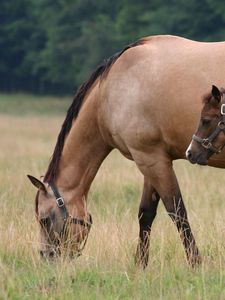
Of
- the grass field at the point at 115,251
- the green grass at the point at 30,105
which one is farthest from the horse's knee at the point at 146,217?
the green grass at the point at 30,105

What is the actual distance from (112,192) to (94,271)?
461 centimetres

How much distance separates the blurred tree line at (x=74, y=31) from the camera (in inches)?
1886

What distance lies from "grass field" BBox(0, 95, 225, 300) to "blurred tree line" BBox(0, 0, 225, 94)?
34053 mm

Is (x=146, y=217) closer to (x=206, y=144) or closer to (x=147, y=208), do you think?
(x=147, y=208)

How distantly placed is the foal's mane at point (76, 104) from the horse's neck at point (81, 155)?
4 cm

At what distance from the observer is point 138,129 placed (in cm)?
700

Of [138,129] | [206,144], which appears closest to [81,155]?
[138,129]

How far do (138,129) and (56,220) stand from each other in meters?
1.21

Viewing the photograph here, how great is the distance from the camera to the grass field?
5723mm

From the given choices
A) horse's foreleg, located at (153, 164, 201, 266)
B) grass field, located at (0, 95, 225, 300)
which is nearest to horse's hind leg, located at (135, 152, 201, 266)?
horse's foreleg, located at (153, 164, 201, 266)

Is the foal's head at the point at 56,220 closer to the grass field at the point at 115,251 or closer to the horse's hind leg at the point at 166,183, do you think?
the grass field at the point at 115,251

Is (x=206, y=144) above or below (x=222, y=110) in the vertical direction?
below

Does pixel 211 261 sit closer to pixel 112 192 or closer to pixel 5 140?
pixel 112 192

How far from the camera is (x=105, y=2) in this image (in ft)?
202
